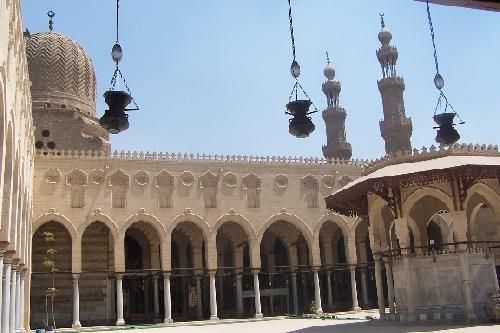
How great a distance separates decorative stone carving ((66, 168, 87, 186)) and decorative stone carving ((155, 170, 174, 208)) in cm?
365

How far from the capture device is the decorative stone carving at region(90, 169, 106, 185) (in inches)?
1144

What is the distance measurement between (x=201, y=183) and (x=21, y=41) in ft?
53.2

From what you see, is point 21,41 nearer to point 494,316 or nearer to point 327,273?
point 494,316

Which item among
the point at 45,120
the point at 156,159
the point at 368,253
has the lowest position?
the point at 368,253

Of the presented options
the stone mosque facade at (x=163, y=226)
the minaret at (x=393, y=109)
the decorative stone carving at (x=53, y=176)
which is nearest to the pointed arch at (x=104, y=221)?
the stone mosque facade at (x=163, y=226)

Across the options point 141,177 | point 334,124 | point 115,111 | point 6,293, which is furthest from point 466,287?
point 334,124

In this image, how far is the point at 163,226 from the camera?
96.2ft

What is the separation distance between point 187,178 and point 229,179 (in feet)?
7.55

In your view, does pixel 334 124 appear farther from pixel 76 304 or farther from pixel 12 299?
pixel 12 299

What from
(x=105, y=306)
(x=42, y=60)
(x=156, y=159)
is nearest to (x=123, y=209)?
(x=156, y=159)

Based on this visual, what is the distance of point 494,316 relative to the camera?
17.9 m

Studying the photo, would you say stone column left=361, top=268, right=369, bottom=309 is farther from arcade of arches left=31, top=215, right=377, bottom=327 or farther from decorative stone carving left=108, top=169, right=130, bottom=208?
decorative stone carving left=108, top=169, right=130, bottom=208

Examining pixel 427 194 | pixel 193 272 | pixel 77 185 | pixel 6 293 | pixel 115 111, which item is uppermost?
pixel 77 185

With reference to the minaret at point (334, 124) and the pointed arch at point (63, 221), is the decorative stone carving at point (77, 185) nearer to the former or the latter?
the pointed arch at point (63, 221)
